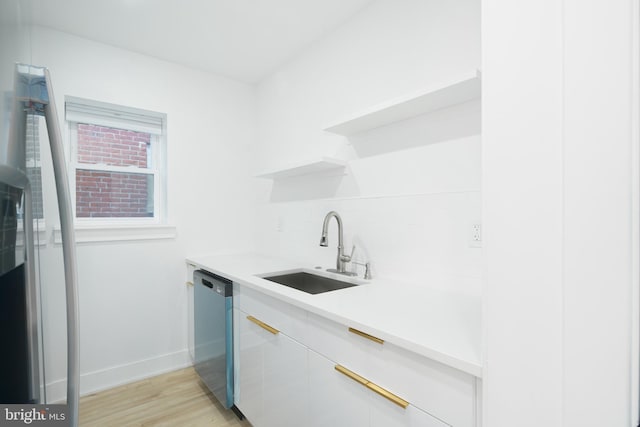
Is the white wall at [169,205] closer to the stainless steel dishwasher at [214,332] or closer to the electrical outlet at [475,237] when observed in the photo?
the stainless steel dishwasher at [214,332]

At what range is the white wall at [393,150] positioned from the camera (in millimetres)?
1451

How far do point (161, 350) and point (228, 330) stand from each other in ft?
3.32

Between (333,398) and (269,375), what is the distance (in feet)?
1.63

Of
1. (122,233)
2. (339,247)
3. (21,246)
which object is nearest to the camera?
(21,246)

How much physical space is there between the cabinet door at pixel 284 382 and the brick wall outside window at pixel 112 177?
5.58 feet

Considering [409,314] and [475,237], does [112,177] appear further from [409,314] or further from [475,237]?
[475,237]

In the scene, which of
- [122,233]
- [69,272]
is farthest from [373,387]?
[122,233]

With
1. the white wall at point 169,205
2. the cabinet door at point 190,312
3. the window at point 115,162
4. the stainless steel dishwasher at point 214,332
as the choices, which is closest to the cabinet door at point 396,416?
the stainless steel dishwasher at point 214,332

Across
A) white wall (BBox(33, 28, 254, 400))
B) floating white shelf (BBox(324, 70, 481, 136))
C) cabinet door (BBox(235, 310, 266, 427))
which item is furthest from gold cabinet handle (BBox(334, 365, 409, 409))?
white wall (BBox(33, 28, 254, 400))

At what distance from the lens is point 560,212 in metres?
0.64

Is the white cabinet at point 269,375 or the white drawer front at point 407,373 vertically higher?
the white drawer front at point 407,373

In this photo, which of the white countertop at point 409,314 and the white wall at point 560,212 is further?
the white countertop at point 409,314

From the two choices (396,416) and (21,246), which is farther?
(396,416)

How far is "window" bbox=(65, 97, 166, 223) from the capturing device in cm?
234
